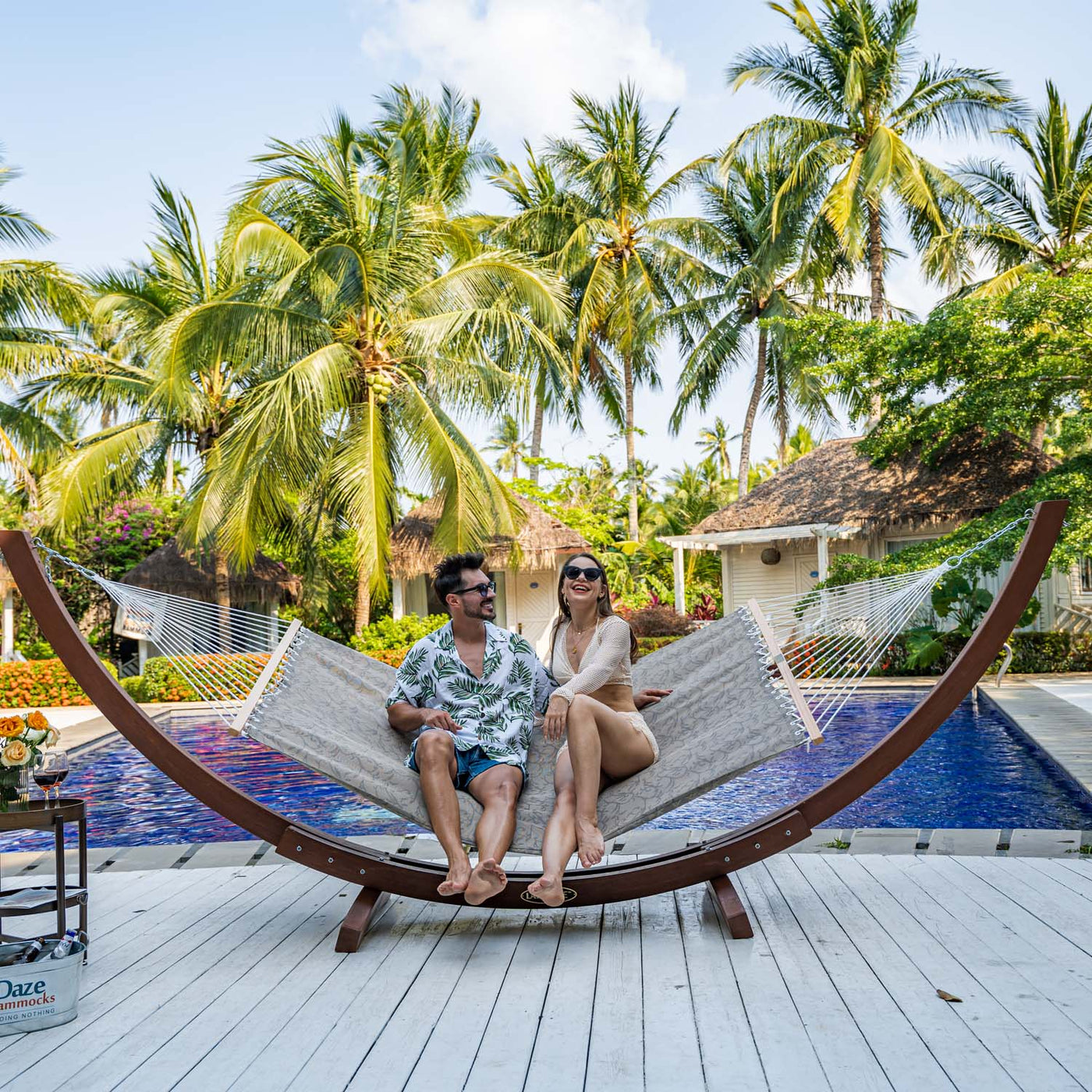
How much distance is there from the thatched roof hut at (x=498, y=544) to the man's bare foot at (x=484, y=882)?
11.2 metres

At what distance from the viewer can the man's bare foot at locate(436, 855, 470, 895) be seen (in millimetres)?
2828

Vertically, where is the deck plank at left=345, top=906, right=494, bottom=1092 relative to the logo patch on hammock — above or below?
below

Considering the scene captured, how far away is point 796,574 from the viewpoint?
15.6 meters

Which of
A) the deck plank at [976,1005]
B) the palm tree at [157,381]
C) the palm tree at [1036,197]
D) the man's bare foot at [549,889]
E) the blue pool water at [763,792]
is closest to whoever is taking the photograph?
the deck plank at [976,1005]

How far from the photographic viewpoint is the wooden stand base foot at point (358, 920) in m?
2.94

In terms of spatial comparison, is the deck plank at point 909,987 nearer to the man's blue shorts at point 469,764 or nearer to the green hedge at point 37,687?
the man's blue shorts at point 469,764

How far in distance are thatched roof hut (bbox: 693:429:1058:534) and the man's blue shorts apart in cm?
1079

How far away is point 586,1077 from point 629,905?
1.38 meters

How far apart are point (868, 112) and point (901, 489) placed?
21.4 feet

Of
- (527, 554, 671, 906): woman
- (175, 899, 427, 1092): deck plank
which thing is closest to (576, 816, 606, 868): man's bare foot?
(527, 554, 671, 906): woman

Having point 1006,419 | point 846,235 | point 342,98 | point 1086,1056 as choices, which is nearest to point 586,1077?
point 1086,1056

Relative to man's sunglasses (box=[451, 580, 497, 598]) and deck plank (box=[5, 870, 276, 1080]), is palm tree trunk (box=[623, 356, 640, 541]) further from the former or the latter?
man's sunglasses (box=[451, 580, 497, 598])

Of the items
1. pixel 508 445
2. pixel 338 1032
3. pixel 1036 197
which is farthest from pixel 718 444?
pixel 338 1032

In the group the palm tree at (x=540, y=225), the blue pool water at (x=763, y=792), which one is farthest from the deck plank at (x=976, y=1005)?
the palm tree at (x=540, y=225)
